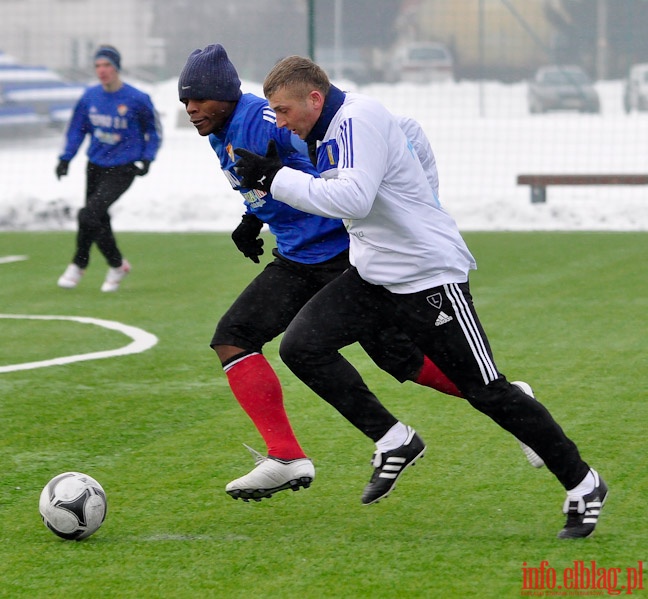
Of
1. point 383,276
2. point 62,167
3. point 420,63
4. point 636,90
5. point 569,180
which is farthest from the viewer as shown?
point 420,63

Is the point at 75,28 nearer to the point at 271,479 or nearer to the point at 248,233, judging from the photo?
the point at 248,233

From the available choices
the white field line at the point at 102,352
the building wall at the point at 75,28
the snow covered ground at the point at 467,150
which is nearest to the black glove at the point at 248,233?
the white field line at the point at 102,352

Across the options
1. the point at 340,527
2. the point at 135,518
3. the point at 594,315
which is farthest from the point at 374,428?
the point at 594,315

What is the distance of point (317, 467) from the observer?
5.47 meters

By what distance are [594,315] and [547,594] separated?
230 inches

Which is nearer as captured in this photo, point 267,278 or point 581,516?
point 581,516

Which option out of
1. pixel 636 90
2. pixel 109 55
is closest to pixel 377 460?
pixel 109 55

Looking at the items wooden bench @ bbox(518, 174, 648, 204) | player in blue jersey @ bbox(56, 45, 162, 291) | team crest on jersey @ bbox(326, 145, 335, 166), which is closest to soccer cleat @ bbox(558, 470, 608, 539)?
team crest on jersey @ bbox(326, 145, 335, 166)

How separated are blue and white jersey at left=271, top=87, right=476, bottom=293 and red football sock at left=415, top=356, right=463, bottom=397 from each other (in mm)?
767

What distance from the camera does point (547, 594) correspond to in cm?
380

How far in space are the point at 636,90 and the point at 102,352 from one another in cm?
1439

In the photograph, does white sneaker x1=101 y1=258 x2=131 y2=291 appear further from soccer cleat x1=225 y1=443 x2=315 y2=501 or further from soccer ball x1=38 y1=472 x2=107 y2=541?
soccer ball x1=38 y1=472 x2=107 y2=541

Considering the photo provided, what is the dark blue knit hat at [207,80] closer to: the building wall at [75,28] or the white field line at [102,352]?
the white field line at [102,352]

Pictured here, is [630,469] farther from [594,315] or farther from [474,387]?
[594,315]
